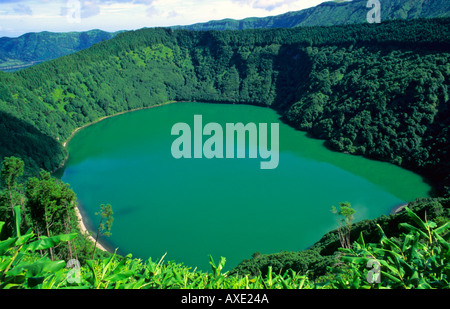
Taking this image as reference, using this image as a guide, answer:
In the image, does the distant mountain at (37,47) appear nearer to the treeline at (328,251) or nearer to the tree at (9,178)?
the tree at (9,178)

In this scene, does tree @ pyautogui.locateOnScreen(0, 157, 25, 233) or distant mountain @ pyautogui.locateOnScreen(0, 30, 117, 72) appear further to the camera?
distant mountain @ pyautogui.locateOnScreen(0, 30, 117, 72)

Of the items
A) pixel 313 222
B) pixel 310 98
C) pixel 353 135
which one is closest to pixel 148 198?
pixel 313 222

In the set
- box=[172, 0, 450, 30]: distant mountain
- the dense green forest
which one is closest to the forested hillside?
the dense green forest

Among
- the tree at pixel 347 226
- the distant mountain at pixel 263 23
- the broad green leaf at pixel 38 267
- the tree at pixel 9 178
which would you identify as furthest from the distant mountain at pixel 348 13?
the broad green leaf at pixel 38 267

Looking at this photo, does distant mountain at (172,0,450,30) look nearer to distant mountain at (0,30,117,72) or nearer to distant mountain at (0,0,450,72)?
distant mountain at (0,0,450,72)

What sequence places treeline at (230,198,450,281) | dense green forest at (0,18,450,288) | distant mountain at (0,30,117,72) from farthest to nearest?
distant mountain at (0,30,117,72) → treeline at (230,198,450,281) → dense green forest at (0,18,450,288)

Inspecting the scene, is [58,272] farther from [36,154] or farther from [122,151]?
[122,151]
